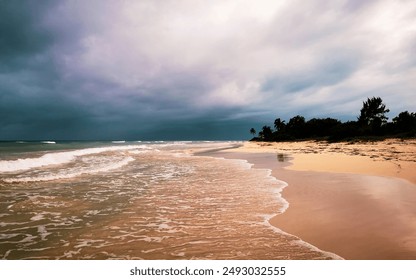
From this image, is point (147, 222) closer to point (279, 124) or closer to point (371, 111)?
point (371, 111)

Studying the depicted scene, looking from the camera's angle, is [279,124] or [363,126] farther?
[279,124]

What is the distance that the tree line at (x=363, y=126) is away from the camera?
38.3m

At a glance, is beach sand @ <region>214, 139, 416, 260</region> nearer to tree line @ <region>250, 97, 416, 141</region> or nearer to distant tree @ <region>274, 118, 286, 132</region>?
tree line @ <region>250, 97, 416, 141</region>

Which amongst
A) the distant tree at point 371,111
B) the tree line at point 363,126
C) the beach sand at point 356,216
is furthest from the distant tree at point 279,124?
the beach sand at point 356,216

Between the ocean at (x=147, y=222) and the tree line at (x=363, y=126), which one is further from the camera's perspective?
the tree line at (x=363, y=126)

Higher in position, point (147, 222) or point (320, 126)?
point (320, 126)

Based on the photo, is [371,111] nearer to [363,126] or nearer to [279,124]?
[363,126]

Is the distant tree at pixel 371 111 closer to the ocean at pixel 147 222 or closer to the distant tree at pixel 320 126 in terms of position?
the distant tree at pixel 320 126

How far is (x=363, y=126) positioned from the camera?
165 ft

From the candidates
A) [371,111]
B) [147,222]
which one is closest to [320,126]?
[371,111]

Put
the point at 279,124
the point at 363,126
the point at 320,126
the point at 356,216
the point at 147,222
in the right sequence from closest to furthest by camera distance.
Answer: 1. the point at 356,216
2. the point at 147,222
3. the point at 363,126
4. the point at 320,126
5. the point at 279,124

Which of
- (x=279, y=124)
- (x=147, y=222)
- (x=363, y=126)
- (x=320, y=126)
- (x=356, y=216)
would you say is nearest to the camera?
(x=356, y=216)

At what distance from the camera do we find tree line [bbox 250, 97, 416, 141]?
3834 cm

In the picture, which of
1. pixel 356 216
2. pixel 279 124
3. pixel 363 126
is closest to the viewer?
pixel 356 216
